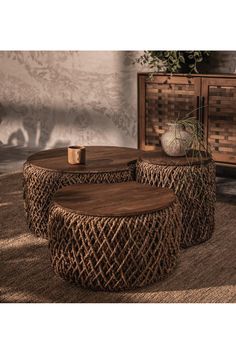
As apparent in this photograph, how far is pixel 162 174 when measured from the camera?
8.64ft

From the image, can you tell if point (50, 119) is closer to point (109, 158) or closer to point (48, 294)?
point (109, 158)

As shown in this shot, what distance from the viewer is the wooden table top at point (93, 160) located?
9.00 ft

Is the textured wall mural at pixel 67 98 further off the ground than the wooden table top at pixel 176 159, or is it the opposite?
the textured wall mural at pixel 67 98

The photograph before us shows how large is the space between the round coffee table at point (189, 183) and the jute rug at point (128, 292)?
0.09 meters

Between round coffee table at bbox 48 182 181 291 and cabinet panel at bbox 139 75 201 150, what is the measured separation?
1.67 metres

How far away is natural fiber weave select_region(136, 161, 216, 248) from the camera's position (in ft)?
8.61

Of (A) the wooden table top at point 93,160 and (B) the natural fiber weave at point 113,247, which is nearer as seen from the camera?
(B) the natural fiber weave at point 113,247

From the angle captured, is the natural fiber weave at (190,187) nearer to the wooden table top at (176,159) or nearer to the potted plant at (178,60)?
the wooden table top at (176,159)

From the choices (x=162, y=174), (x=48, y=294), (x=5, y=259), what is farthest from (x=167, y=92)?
(x=48, y=294)

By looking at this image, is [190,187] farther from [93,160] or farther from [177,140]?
[93,160]

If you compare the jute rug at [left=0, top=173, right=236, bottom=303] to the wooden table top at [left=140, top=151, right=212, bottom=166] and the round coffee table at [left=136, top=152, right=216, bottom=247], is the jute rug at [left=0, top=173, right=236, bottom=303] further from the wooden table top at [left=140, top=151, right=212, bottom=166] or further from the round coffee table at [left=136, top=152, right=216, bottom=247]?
the wooden table top at [left=140, top=151, right=212, bottom=166]

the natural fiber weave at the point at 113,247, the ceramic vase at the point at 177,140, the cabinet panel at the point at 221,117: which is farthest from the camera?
the cabinet panel at the point at 221,117

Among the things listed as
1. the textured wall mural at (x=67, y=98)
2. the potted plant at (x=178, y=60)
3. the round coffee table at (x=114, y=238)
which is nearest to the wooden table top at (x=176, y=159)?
the round coffee table at (x=114, y=238)

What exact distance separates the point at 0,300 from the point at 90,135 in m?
2.99
